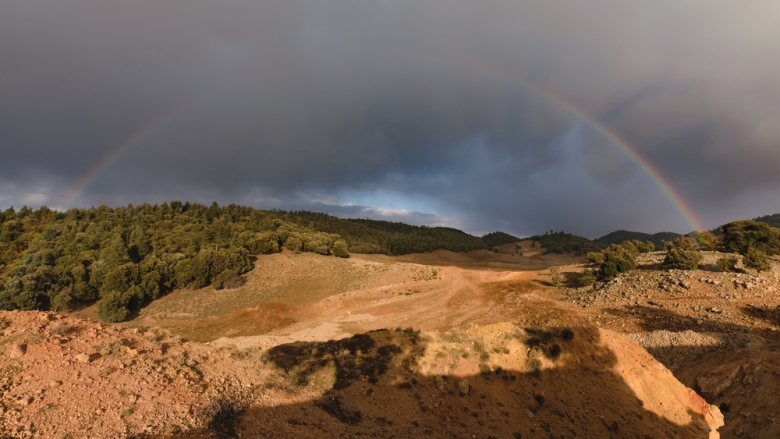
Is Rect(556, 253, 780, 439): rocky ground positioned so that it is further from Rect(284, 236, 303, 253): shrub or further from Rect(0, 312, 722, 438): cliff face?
Rect(284, 236, 303, 253): shrub

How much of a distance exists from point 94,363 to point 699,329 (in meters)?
30.5

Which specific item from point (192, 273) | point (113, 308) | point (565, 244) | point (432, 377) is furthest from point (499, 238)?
point (432, 377)

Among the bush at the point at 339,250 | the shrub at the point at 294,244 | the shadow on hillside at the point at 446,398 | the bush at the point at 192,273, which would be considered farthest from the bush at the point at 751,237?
the bush at the point at 192,273

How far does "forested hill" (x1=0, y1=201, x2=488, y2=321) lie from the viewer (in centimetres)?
3603

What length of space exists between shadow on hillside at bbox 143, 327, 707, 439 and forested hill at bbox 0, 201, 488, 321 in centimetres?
3410

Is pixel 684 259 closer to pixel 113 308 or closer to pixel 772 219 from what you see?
pixel 113 308

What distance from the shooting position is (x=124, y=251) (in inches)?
1753

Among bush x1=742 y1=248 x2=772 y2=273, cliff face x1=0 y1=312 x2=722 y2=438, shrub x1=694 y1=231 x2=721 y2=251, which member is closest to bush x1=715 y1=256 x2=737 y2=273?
bush x1=742 y1=248 x2=772 y2=273

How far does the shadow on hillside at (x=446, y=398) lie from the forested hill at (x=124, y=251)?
34.1 meters

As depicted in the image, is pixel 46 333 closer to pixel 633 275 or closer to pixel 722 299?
pixel 722 299

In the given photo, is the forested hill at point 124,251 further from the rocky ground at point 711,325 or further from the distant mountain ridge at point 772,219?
the distant mountain ridge at point 772,219

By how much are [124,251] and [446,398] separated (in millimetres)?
48951

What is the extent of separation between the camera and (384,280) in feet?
149

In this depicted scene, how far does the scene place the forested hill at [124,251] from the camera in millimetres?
36031
